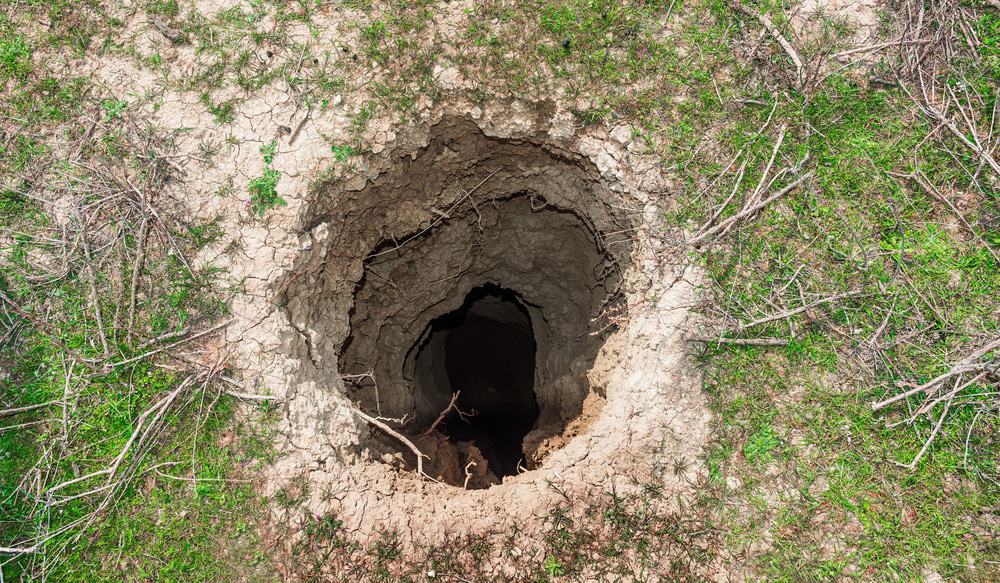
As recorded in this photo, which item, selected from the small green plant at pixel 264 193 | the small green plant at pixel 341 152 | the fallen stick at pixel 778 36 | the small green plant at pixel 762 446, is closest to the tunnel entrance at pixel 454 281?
the small green plant at pixel 341 152

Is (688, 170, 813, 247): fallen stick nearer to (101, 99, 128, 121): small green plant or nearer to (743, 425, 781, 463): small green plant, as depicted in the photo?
(743, 425, 781, 463): small green plant

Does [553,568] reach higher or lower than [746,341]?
lower

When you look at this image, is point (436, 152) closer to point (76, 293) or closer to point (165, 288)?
point (165, 288)

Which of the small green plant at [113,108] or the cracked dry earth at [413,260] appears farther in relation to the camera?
the small green plant at [113,108]

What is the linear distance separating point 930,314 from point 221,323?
4.70 m

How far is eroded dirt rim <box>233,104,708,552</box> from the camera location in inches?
127

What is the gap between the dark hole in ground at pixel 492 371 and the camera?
6039mm

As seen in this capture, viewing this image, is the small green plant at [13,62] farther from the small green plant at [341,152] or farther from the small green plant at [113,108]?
the small green plant at [341,152]

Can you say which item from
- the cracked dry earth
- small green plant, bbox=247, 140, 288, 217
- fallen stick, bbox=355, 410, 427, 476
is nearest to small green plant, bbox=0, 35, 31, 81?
the cracked dry earth

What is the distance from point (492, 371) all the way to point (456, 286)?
2.21 metres

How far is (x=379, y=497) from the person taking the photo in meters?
3.23

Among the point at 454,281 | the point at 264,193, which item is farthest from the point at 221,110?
the point at 454,281

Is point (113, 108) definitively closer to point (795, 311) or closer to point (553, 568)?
point (553, 568)

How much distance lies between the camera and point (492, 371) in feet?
22.7
